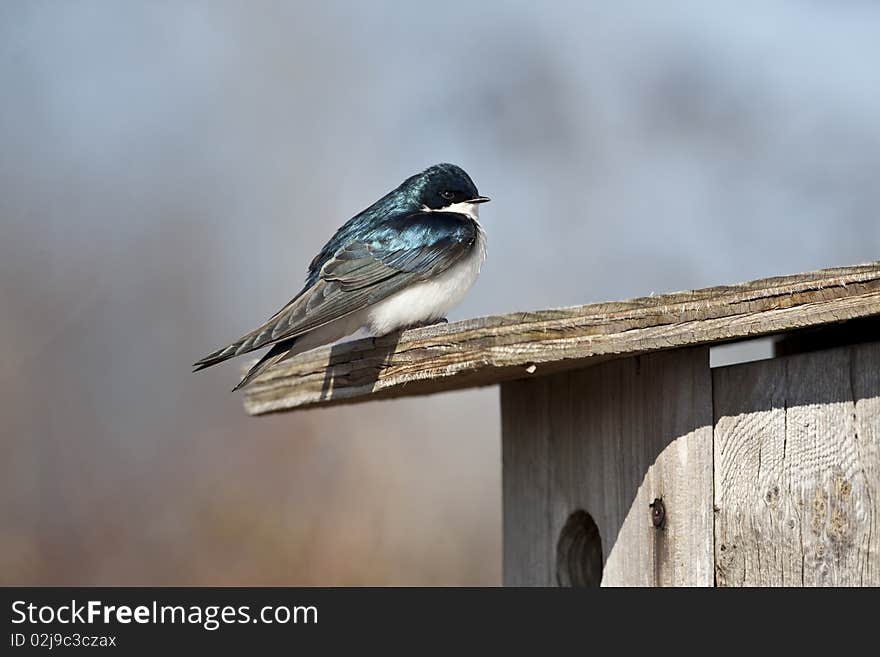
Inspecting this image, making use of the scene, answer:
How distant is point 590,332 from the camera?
1.92m

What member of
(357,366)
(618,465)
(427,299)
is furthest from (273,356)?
(618,465)

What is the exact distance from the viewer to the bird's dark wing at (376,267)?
2.08m

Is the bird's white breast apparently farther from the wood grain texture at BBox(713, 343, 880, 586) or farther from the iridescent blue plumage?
the wood grain texture at BBox(713, 343, 880, 586)

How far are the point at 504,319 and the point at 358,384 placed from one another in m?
0.40

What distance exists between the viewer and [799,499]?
1.87 metres

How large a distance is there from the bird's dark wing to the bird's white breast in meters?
0.02

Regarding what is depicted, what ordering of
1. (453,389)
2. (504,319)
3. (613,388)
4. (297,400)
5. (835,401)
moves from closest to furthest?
(835,401)
(504,319)
(613,388)
(297,400)
(453,389)

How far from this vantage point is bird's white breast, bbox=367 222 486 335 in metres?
2.15

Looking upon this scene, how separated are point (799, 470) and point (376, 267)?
2.76 ft

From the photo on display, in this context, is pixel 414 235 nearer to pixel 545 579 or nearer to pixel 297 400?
pixel 297 400

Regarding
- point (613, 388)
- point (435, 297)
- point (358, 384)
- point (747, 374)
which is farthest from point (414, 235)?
point (747, 374)

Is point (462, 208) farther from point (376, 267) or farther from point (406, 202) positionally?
point (376, 267)

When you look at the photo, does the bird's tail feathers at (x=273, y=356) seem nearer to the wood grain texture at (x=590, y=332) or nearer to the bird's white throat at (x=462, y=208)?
the wood grain texture at (x=590, y=332)

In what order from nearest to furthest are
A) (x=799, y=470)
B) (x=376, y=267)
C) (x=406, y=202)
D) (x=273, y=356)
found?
(x=799, y=470) → (x=273, y=356) → (x=376, y=267) → (x=406, y=202)
